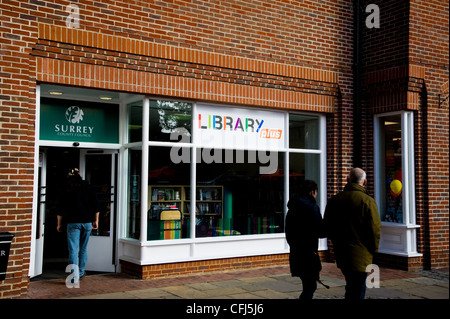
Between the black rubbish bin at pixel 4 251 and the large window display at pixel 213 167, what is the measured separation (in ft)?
8.33

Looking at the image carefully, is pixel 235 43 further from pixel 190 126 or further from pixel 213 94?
pixel 190 126

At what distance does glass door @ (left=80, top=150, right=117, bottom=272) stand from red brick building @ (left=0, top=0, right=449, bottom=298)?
0.03 metres

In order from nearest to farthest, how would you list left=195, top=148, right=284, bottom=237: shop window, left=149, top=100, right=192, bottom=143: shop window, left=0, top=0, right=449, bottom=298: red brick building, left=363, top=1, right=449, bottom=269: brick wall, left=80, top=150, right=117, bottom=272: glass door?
left=0, top=0, right=449, bottom=298: red brick building
left=149, top=100, right=192, bottom=143: shop window
left=80, top=150, right=117, bottom=272: glass door
left=195, top=148, right=284, bottom=237: shop window
left=363, top=1, right=449, bottom=269: brick wall

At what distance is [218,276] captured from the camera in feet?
29.3

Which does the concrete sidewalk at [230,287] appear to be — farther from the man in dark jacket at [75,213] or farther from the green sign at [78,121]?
the green sign at [78,121]

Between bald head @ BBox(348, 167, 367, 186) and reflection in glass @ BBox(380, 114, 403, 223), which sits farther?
reflection in glass @ BBox(380, 114, 403, 223)

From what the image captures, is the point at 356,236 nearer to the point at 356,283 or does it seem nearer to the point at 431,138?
the point at 356,283

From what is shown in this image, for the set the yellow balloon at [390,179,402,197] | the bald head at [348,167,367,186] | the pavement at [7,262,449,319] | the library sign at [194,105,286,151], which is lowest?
the pavement at [7,262,449,319]

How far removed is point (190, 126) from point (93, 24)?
2484 millimetres

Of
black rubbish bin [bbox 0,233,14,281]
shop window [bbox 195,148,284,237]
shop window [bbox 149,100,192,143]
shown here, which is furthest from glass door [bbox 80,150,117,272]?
black rubbish bin [bbox 0,233,14,281]

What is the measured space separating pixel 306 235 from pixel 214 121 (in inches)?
161

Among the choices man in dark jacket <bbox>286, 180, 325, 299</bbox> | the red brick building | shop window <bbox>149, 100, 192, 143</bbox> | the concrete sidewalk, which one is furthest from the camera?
shop window <bbox>149, 100, 192, 143</bbox>

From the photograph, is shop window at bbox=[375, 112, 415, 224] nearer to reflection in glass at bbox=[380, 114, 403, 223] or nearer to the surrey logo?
reflection in glass at bbox=[380, 114, 403, 223]

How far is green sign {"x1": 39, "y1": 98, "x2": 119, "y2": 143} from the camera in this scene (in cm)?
845
